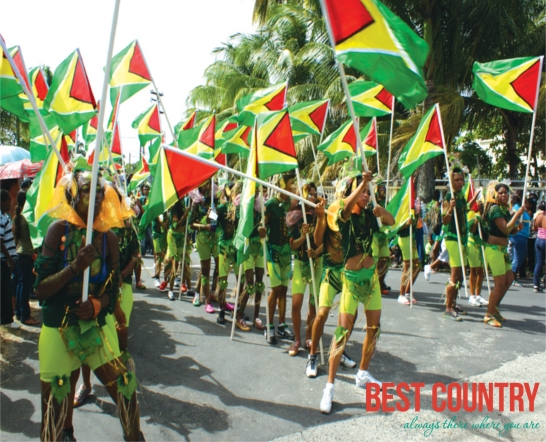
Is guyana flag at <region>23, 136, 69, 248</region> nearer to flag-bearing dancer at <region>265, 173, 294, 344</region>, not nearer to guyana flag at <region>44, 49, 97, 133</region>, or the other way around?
guyana flag at <region>44, 49, 97, 133</region>

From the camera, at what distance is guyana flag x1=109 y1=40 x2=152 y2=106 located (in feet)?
21.6

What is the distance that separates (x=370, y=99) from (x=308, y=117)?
47.1 inches

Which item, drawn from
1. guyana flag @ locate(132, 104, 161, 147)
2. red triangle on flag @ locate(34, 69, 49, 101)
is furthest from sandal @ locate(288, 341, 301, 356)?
red triangle on flag @ locate(34, 69, 49, 101)

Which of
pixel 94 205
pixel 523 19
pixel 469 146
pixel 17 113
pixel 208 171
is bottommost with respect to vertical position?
pixel 94 205

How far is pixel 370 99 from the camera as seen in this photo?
744 centimetres

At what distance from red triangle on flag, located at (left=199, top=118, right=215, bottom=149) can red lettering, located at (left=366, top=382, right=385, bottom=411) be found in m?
3.68

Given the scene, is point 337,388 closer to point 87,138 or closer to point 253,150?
point 253,150

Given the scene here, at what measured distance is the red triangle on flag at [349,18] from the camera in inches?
134

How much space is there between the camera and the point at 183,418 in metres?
3.71

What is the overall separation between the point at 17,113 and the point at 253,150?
8.63 ft

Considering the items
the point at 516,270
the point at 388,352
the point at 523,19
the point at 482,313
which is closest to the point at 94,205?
the point at 388,352

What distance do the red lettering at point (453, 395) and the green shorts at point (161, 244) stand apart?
594 centimetres

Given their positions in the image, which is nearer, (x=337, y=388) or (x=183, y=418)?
(x=183, y=418)

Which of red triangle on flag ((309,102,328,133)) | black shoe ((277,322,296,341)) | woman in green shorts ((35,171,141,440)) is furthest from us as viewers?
red triangle on flag ((309,102,328,133))
